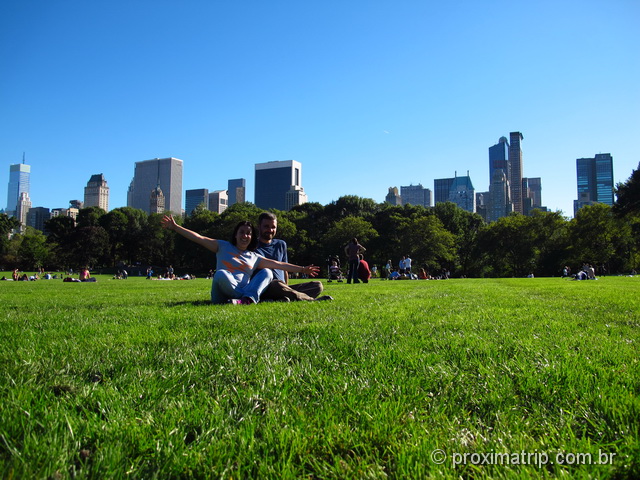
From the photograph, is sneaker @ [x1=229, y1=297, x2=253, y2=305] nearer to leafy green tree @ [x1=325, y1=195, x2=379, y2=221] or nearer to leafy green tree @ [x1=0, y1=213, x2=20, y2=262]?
leafy green tree @ [x1=325, y1=195, x2=379, y2=221]

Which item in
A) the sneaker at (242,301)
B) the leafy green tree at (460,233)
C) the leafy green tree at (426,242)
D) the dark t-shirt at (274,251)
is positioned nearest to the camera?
the sneaker at (242,301)

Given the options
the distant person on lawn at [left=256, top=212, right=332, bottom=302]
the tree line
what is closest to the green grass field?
the distant person on lawn at [left=256, top=212, right=332, bottom=302]

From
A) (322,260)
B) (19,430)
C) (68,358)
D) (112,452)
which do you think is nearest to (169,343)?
(68,358)

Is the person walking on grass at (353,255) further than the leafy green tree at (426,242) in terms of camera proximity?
No

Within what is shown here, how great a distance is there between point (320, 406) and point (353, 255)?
17.3m

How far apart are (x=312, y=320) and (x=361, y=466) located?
11.4 feet

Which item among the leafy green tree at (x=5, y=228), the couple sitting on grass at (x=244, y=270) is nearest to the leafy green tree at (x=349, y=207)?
the leafy green tree at (x=5, y=228)

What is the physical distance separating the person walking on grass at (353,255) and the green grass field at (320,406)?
A: 15344 millimetres

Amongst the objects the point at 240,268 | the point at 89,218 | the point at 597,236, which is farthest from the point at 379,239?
the point at 240,268

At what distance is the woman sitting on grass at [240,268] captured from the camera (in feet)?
23.5

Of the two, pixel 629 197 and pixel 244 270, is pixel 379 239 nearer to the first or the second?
pixel 629 197

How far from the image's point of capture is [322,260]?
6781 centimetres

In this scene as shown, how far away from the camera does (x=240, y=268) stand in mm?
7523

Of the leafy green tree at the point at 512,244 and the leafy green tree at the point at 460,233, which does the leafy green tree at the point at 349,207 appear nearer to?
the leafy green tree at the point at 460,233
